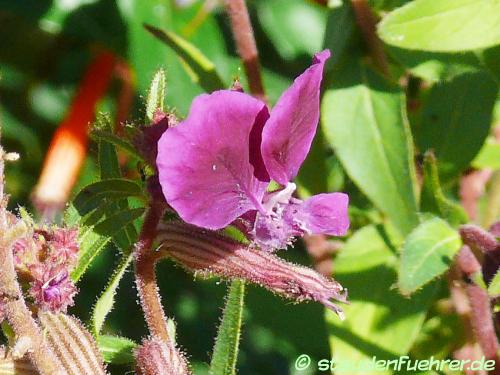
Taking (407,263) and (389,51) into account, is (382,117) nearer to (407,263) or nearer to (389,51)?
(389,51)

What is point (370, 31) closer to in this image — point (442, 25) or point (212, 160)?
point (442, 25)

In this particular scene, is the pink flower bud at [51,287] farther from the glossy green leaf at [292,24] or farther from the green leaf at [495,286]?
the glossy green leaf at [292,24]

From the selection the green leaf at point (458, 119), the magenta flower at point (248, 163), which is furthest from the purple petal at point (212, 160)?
the green leaf at point (458, 119)

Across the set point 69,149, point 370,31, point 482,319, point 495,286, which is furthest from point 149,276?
point 69,149

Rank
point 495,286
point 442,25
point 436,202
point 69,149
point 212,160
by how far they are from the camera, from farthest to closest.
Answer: point 69,149 → point 436,202 → point 442,25 → point 495,286 → point 212,160

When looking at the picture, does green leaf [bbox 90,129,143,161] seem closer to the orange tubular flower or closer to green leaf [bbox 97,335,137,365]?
green leaf [bbox 97,335,137,365]

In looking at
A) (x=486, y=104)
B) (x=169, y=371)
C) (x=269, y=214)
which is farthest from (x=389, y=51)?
(x=169, y=371)
